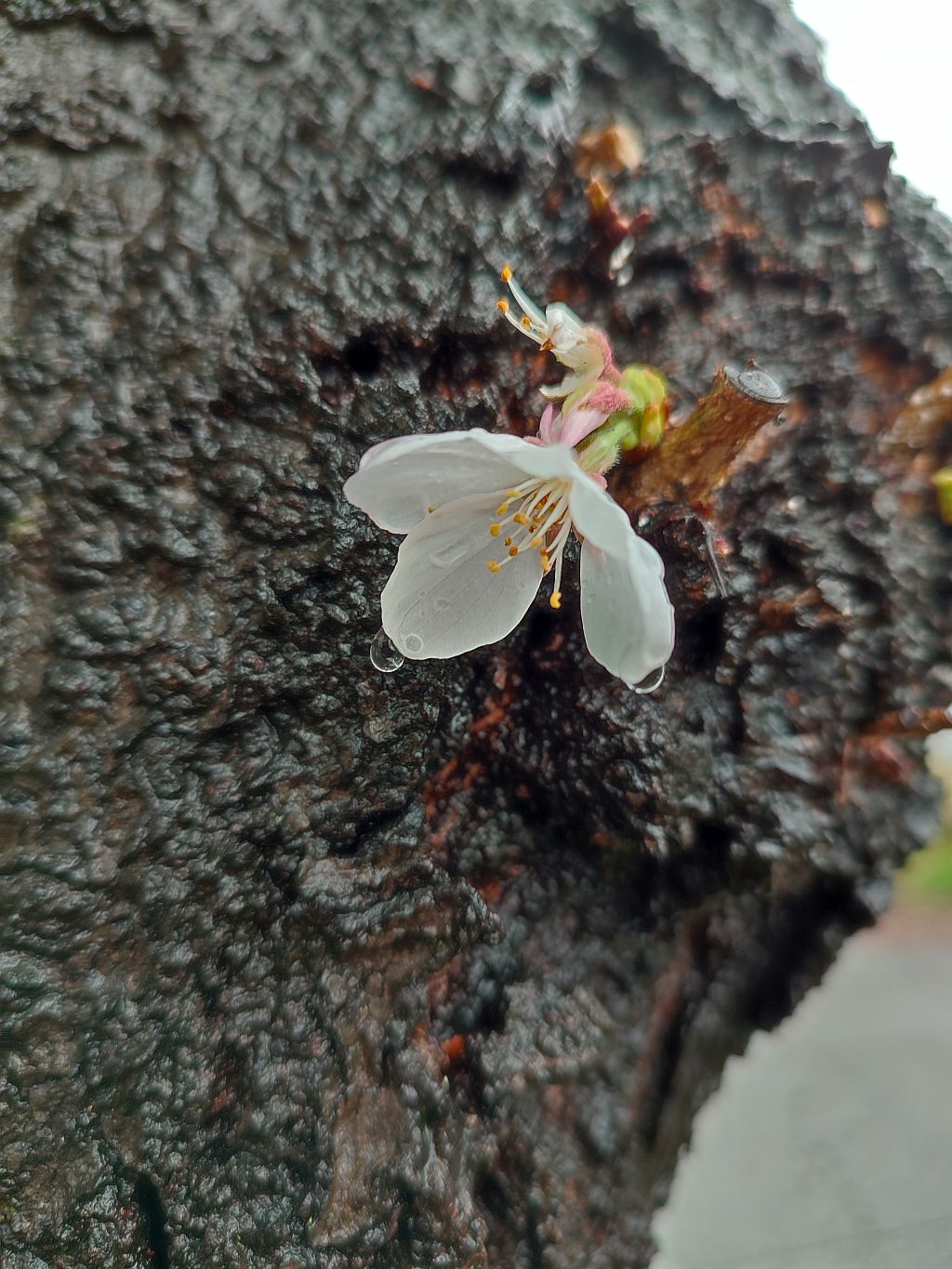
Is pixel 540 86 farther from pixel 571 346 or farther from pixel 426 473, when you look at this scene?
pixel 426 473

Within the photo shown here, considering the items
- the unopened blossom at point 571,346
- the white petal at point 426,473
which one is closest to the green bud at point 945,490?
the unopened blossom at point 571,346

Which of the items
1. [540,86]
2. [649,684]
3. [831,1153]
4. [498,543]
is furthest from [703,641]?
[831,1153]

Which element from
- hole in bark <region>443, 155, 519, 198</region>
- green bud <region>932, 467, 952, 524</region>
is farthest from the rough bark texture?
green bud <region>932, 467, 952, 524</region>

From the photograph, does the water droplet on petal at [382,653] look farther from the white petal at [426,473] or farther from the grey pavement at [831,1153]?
the grey pavement at [831,1153]

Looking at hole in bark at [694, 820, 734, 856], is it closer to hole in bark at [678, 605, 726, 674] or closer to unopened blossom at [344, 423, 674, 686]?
hole in bark at [678, 605, 726, 674]

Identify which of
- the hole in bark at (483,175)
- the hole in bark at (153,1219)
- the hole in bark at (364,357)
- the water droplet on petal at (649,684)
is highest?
the hole in bark at (483,175)

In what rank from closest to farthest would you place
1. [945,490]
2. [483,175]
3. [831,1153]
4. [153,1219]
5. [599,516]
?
[599,516], [153,1219], [483,175], [945,490], [831,1153]

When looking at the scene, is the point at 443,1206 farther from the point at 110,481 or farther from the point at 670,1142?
the point at 110,481
